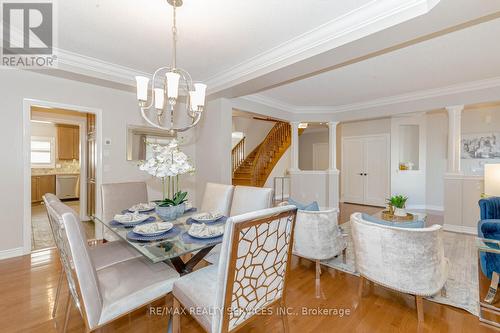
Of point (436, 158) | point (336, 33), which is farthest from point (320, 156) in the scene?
point (336, 33)

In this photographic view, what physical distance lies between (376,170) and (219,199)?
5518 millimetres

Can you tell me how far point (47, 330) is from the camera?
1.70 metres

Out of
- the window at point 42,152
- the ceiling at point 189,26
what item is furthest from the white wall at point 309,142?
the window at point 42,152

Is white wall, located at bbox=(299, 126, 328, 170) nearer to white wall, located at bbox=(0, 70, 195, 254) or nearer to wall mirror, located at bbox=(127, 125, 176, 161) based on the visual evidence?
wall mirror, located at bbox=(127, 125, 176, 161)

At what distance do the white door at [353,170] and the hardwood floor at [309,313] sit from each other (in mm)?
4877

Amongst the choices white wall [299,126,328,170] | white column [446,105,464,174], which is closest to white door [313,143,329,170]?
white wall [299,126,328,170]

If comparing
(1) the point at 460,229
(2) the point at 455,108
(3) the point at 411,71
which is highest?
(3) the point at 411,71

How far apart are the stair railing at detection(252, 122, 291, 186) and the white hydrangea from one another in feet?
16.8

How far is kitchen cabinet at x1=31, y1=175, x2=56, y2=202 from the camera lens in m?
6.32

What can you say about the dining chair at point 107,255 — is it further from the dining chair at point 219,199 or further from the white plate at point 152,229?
the dining chair at point 219,199

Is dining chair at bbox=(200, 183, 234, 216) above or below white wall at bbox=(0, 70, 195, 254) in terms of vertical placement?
below

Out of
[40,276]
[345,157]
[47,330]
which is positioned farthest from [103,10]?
[345,157]

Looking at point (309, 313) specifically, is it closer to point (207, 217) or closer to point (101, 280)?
point (207, 217)

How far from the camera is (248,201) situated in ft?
7.72
